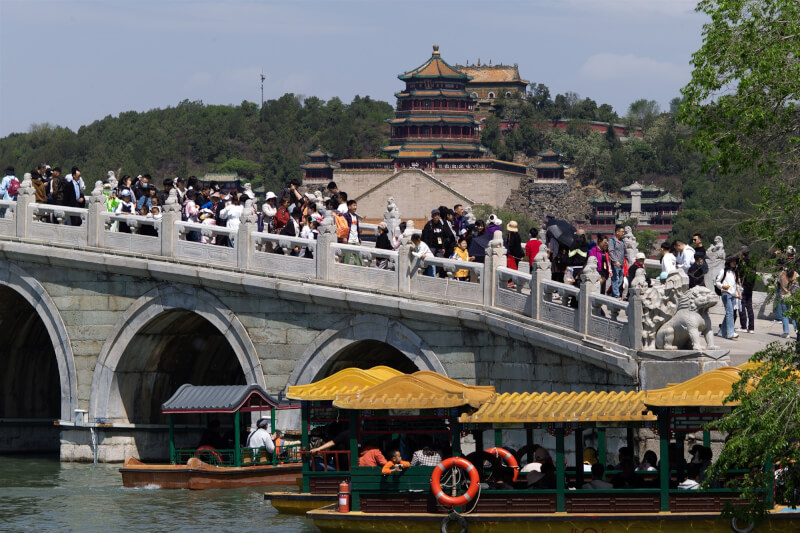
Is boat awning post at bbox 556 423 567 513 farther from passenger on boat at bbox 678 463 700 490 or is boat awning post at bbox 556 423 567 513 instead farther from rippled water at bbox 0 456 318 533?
rippled water at bbox 0 456 318 533

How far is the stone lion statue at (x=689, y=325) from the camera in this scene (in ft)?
67.4

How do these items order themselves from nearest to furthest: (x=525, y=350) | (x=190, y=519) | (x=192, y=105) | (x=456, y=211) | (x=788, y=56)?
(x=788, y=56) < (x=190, y=519) < (x=525, y=350) < (x=456, y=211) < (x=192, y=105)

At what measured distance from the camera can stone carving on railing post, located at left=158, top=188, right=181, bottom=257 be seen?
25719 mm

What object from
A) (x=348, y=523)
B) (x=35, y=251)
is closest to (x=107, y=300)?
(x=35, y=251)

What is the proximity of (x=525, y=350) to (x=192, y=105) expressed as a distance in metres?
124

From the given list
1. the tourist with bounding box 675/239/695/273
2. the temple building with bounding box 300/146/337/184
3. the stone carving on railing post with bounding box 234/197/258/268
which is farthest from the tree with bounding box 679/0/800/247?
the temple building with bounding box 300/146/337/184

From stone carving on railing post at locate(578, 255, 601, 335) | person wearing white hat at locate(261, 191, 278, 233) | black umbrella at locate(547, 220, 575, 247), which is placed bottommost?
stone carving on railing post at locate(578, 255, 601, 335)

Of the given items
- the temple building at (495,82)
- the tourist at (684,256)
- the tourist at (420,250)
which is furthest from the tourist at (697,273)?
the temple building at (495,82)

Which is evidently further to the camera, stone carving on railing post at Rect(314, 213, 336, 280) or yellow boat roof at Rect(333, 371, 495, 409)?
stone carving on railing post at Rect(314, 213, 336, 280)

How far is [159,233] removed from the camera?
25.9m

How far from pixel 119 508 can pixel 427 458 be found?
20.9 feet

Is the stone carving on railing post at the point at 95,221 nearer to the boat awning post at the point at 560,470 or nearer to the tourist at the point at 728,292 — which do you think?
the tourist at the point at 728,292

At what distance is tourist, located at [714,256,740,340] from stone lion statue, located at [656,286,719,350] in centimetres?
180

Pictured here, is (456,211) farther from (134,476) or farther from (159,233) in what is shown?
(134,476)
